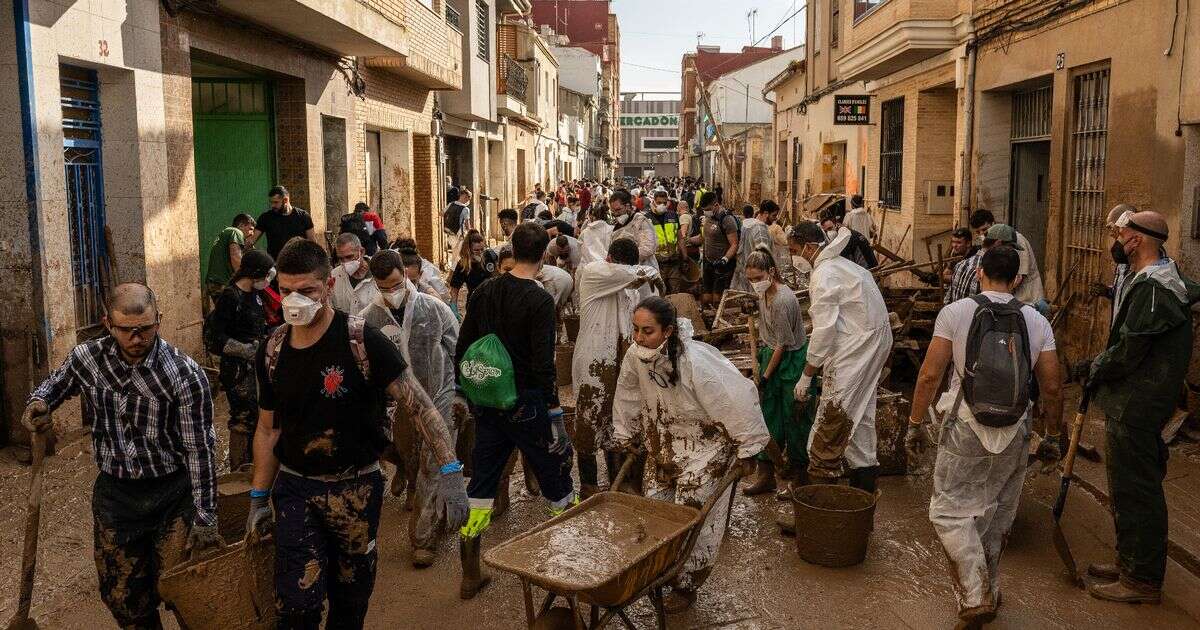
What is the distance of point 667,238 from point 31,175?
27.6ft

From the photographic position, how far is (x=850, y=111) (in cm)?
1745

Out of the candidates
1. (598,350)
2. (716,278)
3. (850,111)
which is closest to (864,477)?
(598,350)

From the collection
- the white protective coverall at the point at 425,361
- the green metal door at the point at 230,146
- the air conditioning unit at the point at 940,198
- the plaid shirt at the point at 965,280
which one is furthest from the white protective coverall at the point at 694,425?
the air conditioning unit at the point at 940,198

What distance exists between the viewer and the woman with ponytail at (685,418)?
468cm

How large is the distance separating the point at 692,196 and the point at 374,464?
23199 mm

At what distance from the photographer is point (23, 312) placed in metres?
7.20

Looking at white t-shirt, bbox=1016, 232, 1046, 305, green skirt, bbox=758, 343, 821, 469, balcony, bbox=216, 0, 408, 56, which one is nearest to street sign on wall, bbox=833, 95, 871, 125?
balcony, bbox=216, 0, 408, 56

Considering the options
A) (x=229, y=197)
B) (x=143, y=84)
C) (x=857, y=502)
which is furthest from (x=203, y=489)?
(x=229, y=197)

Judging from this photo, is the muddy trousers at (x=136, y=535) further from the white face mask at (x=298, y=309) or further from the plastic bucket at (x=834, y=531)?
the plastic bucket at (x=834, y=531)

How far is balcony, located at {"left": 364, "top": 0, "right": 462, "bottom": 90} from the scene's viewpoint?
600 inches

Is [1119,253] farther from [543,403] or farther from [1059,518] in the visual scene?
[543,403]

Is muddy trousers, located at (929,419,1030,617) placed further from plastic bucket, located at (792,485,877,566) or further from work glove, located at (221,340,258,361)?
work glove, located at (221,340,258,361)

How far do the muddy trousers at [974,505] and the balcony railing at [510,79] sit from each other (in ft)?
74.3

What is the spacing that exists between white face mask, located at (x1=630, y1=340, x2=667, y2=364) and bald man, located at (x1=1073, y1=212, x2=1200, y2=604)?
7.67ft
